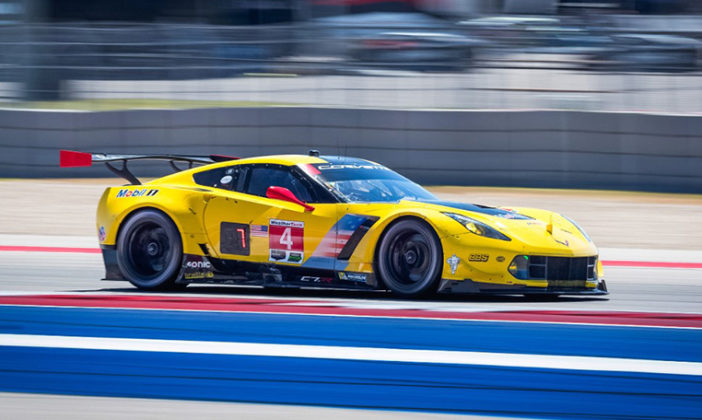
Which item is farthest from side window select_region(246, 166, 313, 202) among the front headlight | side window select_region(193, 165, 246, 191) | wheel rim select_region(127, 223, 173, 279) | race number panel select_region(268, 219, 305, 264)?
the front headlight

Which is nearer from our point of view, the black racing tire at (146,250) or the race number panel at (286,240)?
the race number panel at (286,240)

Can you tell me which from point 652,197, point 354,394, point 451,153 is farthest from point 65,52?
point 354,394

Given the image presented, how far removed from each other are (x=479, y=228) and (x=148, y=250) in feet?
9.70

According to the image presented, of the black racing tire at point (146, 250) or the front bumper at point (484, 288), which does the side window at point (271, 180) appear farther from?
the front bumper at point (484, 288)

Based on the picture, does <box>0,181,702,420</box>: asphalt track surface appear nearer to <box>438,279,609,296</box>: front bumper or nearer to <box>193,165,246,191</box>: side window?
<box>438,279,609,296</box>: front bumper

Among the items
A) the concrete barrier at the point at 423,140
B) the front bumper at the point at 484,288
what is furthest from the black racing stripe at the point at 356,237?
the concrete barrier at the point at 423,140

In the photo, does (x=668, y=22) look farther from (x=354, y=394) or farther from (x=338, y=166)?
(x=354, y=394)

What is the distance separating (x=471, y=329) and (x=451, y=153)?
10356 millimetres

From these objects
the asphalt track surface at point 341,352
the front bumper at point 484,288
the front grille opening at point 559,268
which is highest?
the front grille opening at point 559,268

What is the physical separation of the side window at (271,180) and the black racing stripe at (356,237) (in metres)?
0.66

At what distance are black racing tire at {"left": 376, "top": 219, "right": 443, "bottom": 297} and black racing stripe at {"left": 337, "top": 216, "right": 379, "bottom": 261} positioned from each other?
16 cm

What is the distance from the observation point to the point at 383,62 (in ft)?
58.8

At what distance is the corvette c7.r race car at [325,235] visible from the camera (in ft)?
25.0

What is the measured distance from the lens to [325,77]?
18.0 m
